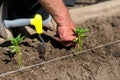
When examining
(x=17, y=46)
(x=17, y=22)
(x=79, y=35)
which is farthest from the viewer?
(x=17, y=22)

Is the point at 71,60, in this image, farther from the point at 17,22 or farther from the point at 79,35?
the point at 17,22

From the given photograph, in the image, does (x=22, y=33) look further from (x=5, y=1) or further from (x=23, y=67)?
(x=23, y=67)

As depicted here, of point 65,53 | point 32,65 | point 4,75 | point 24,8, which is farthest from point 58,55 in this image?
point 24,8

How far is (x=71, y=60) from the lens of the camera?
3.04 metres

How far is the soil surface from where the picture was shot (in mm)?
2861

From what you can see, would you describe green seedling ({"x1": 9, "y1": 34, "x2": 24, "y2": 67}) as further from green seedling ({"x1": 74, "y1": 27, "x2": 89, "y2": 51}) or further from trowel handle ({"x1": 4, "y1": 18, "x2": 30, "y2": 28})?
green seedling ({"x1": 74, "y1": 27, "x2": 89, "y2": 51})

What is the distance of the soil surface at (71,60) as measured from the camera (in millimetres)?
2861

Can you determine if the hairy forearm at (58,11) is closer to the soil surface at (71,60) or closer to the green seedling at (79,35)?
the green seedling at (79,35)

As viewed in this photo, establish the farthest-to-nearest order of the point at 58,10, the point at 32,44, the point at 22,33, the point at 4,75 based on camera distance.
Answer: the point at 22,33, the point at 32,44, the point at 58,10, the point at 4,75

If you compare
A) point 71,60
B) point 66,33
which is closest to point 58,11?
point 66,33

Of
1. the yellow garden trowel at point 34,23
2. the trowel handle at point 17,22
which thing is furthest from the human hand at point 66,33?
the trowel handle at point 17,22

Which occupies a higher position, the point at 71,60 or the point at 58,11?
the point at 58,11

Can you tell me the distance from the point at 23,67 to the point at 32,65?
0.22 ft

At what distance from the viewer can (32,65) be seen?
2945 mm
